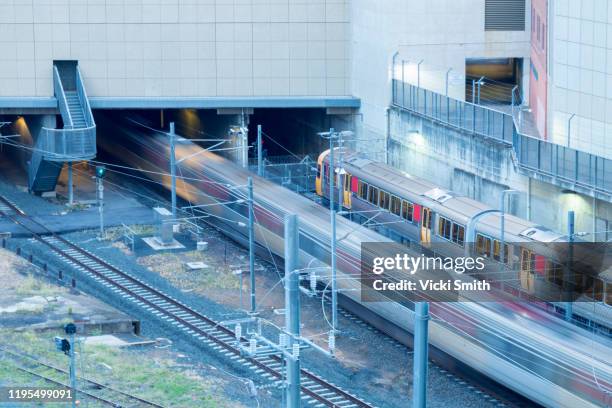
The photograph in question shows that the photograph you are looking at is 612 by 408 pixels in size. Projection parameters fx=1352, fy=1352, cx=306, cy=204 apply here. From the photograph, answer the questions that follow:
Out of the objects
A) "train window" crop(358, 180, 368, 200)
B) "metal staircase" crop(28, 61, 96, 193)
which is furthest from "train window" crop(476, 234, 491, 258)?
"metal staircase" crop(28, 61, 96, 193)

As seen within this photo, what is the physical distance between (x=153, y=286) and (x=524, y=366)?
16.0 m

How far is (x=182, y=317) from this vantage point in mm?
41625

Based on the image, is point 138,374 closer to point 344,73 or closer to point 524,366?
point 524,366

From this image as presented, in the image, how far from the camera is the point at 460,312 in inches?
1367

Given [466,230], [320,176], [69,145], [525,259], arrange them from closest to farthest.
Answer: [525,259]
[466,230]
[320,176]
[69,145]

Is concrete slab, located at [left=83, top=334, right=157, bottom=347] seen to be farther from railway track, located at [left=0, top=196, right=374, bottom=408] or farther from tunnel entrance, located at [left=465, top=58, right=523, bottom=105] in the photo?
tunnel entrance, located at [left=465, top=58, right=523, bottom=105]

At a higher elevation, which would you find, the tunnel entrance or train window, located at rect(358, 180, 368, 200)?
the tunnel entrance

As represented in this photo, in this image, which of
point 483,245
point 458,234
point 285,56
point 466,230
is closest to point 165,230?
point 458,234

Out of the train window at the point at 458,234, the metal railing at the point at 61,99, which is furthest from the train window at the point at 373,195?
the metal railing at the point at 61,99

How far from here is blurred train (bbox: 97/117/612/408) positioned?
103ft

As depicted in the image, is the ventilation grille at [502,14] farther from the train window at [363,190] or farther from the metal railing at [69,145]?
the metal railing at [69,145]

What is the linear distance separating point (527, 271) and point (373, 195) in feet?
36.3

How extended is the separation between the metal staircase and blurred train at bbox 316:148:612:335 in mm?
10426

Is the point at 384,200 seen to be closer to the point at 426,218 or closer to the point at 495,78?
the point at 426,218
